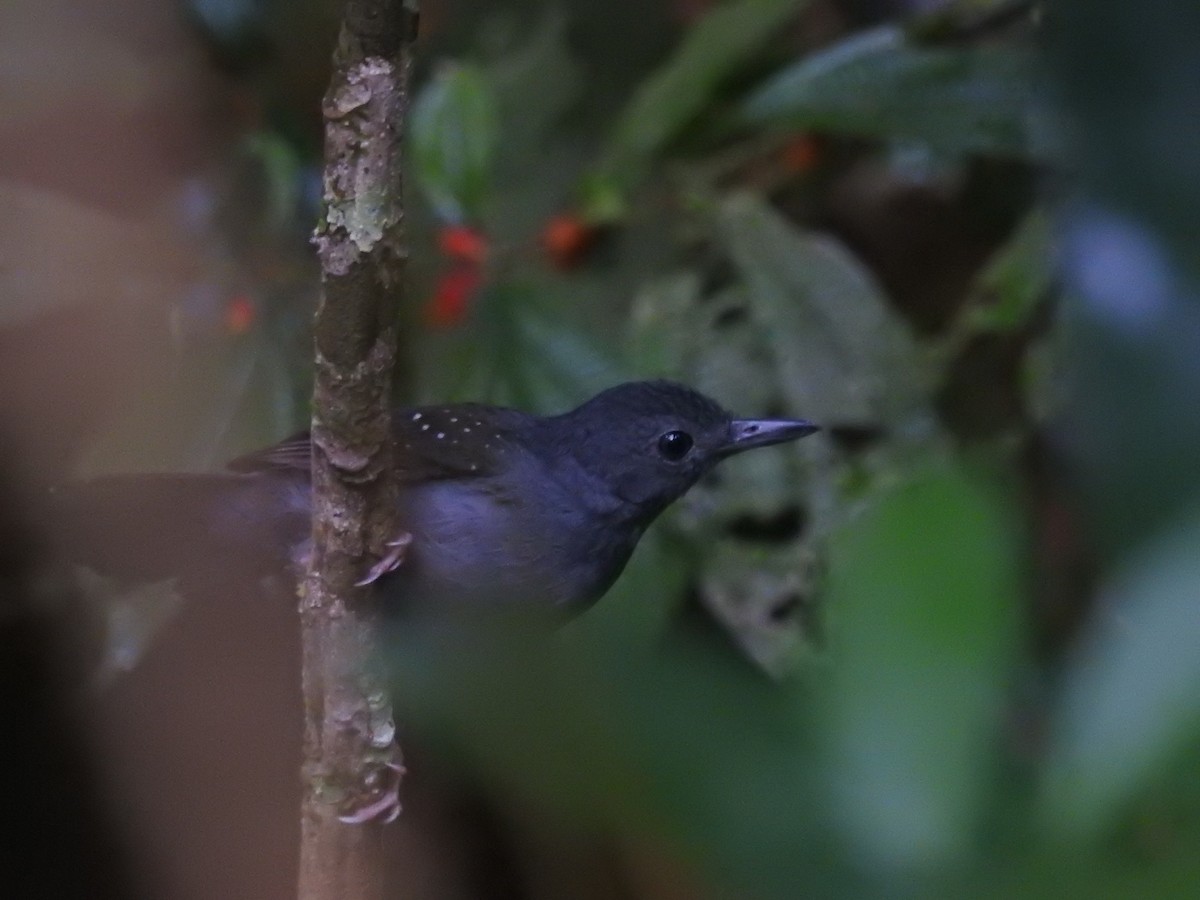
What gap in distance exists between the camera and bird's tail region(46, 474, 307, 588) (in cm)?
184

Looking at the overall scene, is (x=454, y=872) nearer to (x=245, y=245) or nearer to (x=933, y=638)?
(x=245, y=245)

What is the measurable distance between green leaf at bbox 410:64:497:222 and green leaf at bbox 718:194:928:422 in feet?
1.73

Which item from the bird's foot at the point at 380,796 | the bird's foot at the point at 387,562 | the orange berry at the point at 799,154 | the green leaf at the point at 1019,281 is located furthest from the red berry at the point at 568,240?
the bird's foot at the point at 380,796

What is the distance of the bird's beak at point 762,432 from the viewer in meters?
2.10

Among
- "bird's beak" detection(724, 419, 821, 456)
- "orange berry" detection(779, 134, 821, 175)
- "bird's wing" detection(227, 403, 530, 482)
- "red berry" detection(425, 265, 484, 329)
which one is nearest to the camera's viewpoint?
"bird's wing" detection(227, 403, 530, 482)

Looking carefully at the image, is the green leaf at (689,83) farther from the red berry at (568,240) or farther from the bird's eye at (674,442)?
the bird's eye at (674,442)

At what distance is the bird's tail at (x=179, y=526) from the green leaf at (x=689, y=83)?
3.19ft

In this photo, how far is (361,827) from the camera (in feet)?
4.91

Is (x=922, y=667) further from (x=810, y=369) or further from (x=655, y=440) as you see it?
(x=810, y=369)

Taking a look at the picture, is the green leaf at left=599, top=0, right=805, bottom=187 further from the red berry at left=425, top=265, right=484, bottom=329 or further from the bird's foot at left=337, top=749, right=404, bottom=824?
the bird's foot at left=337, top=749, right=404, bottom=824

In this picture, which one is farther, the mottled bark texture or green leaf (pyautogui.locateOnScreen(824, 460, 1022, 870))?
the mottled bark texture

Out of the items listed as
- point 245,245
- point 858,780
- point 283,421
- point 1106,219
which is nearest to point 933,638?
point 858,780

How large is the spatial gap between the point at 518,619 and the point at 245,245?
108 centimetres

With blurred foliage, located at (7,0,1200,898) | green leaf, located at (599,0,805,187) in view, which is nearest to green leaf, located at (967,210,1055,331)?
blurred foliage, located at (7,0,1200,898)
